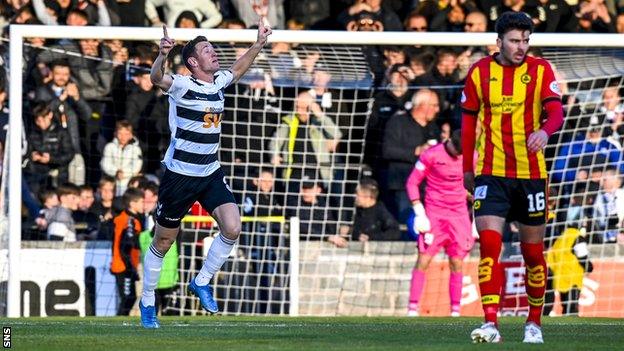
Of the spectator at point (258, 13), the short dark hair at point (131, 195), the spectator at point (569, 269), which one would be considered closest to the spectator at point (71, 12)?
the spectator at point (258, 13)

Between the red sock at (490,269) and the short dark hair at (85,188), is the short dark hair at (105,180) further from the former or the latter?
the red sock at (490,269)

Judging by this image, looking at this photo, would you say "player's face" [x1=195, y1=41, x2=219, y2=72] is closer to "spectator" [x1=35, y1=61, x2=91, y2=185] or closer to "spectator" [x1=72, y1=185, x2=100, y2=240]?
"spectator" [x1=35, y1=61, x2=91, y2=185]

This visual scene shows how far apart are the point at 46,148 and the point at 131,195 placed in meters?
1.28

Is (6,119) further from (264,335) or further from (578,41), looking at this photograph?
(264,335)

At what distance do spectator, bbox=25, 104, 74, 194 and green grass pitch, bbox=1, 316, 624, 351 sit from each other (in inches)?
192

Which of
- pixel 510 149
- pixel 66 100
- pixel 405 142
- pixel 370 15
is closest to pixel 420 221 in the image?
pixel 405 142

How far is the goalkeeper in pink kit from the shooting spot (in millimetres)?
18609

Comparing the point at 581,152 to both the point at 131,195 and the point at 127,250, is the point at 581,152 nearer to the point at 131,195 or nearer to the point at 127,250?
the point at 131,195

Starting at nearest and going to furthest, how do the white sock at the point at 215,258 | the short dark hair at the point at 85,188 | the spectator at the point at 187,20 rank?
the white sock at the point at 215,258 → the short dark hair at the point at 85,188 → the spectator at the point at 187,20

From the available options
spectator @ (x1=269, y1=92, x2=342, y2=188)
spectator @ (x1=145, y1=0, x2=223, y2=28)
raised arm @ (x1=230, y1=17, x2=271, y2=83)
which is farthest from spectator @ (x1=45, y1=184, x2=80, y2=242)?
raised arm @ (x1=230, y1=17, x2=271, y2=83)

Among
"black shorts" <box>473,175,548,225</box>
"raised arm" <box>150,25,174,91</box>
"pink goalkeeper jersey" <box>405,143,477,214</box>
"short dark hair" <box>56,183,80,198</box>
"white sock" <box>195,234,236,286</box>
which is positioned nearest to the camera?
"black shorts" <box>473,175,548,225</box>

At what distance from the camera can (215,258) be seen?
13.1m

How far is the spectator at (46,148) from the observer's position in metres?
19.4

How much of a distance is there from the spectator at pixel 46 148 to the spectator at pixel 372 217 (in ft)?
12.4
